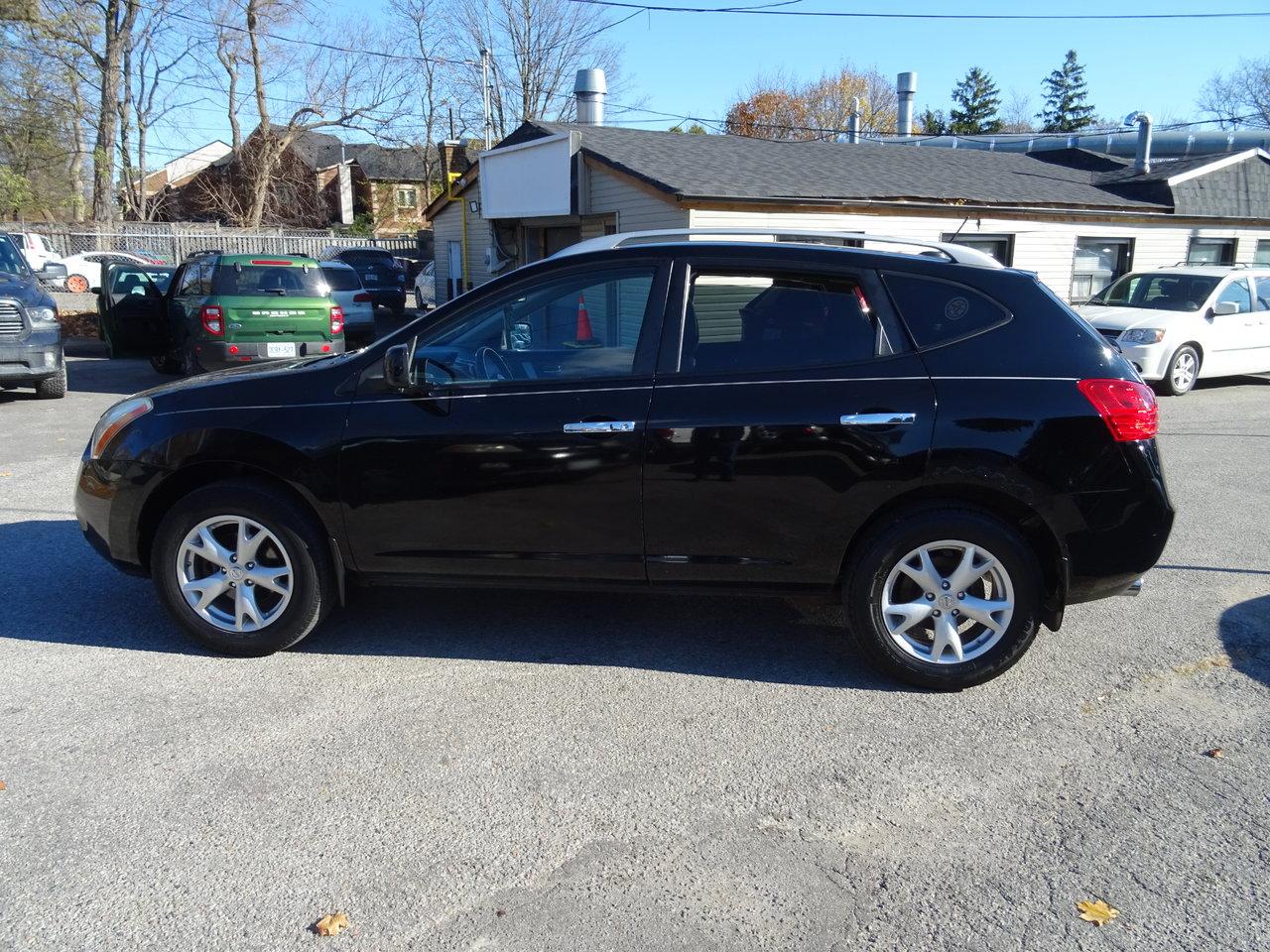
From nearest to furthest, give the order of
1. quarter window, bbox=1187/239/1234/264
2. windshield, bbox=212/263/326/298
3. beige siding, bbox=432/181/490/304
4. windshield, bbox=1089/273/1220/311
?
windshield, bbox=212/263/326/298 < windshield, bbox=1089/273/1220/311 < quarter window, bbox=1187/239/1234/264 < beige siding, bbox=432/181/490/304

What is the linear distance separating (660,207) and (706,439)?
A: 11.2 metres

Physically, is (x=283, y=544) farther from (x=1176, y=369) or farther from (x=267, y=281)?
(x=1176, y=369)

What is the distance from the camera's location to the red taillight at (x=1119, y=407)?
3.78 meters

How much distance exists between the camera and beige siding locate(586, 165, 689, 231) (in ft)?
46.4

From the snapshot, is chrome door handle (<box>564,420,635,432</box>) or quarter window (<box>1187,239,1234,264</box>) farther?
quarter window (<box>1187,239,1234,264</box>)

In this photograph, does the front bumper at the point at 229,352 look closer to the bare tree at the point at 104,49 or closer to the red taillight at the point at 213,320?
A: the red taillight at the point at 213,320

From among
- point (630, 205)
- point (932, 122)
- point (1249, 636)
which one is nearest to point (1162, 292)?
point (630, 205)

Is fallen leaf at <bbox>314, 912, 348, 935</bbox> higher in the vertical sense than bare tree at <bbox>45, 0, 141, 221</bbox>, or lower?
lower

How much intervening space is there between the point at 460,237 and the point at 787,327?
21.7 metres

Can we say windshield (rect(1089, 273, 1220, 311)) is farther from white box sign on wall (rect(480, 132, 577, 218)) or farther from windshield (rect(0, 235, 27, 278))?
windshield (rect(0, 235, 27, 278))

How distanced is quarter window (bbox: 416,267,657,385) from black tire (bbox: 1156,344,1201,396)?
10420 millimetres

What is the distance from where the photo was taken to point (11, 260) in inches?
464

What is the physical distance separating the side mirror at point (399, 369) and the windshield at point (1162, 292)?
11662 millimetres

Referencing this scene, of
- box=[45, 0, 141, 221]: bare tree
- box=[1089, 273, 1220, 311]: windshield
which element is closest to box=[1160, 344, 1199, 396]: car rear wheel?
box=[1089, 273, 1220, 311]: windshield
